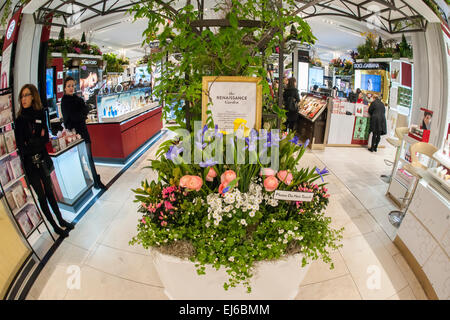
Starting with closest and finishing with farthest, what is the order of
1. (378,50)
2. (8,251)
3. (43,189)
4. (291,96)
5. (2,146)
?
(8,251) < (2,146) < (43,189) < (291,96) < (378,50)

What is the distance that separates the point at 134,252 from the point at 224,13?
91.0 inches

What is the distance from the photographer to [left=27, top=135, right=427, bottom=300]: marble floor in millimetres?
2209

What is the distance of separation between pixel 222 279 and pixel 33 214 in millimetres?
2099

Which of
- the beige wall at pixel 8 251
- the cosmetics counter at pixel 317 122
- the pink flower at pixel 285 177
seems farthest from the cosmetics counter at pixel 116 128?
the pink flower at pixel 285 177

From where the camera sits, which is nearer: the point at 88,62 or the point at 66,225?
the point at 66,225

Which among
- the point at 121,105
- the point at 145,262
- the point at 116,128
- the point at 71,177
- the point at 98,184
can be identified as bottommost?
the point at 145,262

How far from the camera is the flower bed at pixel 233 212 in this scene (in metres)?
1.61

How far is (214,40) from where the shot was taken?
59.0 inches


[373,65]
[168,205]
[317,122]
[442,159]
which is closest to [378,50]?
[373,65]

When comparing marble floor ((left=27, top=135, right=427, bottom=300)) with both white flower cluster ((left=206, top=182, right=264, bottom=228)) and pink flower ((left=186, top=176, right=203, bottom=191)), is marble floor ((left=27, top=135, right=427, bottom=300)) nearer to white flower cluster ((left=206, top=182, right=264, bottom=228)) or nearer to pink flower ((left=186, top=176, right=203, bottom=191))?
white flower cluster ((left=206, top=182, right=264, bottom=228))

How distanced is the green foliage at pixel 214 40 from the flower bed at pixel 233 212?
38cm

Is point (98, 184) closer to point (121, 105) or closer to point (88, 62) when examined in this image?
point (121, 105)

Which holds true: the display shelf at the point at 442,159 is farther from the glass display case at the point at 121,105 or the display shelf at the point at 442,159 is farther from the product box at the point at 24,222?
the glass display case at the point at 121,105

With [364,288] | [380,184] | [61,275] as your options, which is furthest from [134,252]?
[380,184]
